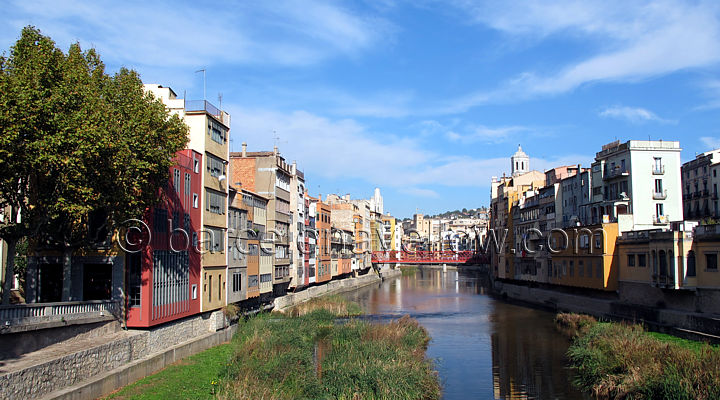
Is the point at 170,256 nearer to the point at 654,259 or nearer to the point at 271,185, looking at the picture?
the point at 271,185

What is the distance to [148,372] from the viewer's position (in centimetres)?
2597

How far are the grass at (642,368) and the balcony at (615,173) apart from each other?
21.6 meters

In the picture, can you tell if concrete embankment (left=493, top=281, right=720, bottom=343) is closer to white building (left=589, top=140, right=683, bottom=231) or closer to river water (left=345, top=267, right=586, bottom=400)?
river water (left=345, top=267, right=586, bottom=400)

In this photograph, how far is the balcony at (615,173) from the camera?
5104cm

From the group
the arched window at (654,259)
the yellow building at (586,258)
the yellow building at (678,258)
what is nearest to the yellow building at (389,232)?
the yellow building at (586,258)

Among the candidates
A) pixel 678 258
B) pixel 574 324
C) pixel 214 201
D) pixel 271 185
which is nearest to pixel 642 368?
pixel 678 258

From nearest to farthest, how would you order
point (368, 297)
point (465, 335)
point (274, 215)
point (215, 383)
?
point (215, 383), point (465, 335), point (274, 215), point (368, 297)

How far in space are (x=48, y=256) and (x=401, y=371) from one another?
1681 cm

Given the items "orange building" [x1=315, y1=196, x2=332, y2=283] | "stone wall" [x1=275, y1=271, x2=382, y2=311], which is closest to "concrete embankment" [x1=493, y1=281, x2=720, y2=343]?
"stone wall" [x1=275, y1=271, x2=382, y2=311]

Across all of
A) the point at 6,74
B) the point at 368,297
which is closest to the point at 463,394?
the point at 6,74

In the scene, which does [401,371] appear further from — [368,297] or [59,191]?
[368,297]

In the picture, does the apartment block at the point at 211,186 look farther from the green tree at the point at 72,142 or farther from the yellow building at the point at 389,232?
the yellow building at the point at 389,232

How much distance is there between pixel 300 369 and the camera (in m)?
25.8

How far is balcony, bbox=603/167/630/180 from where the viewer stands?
5104cm
